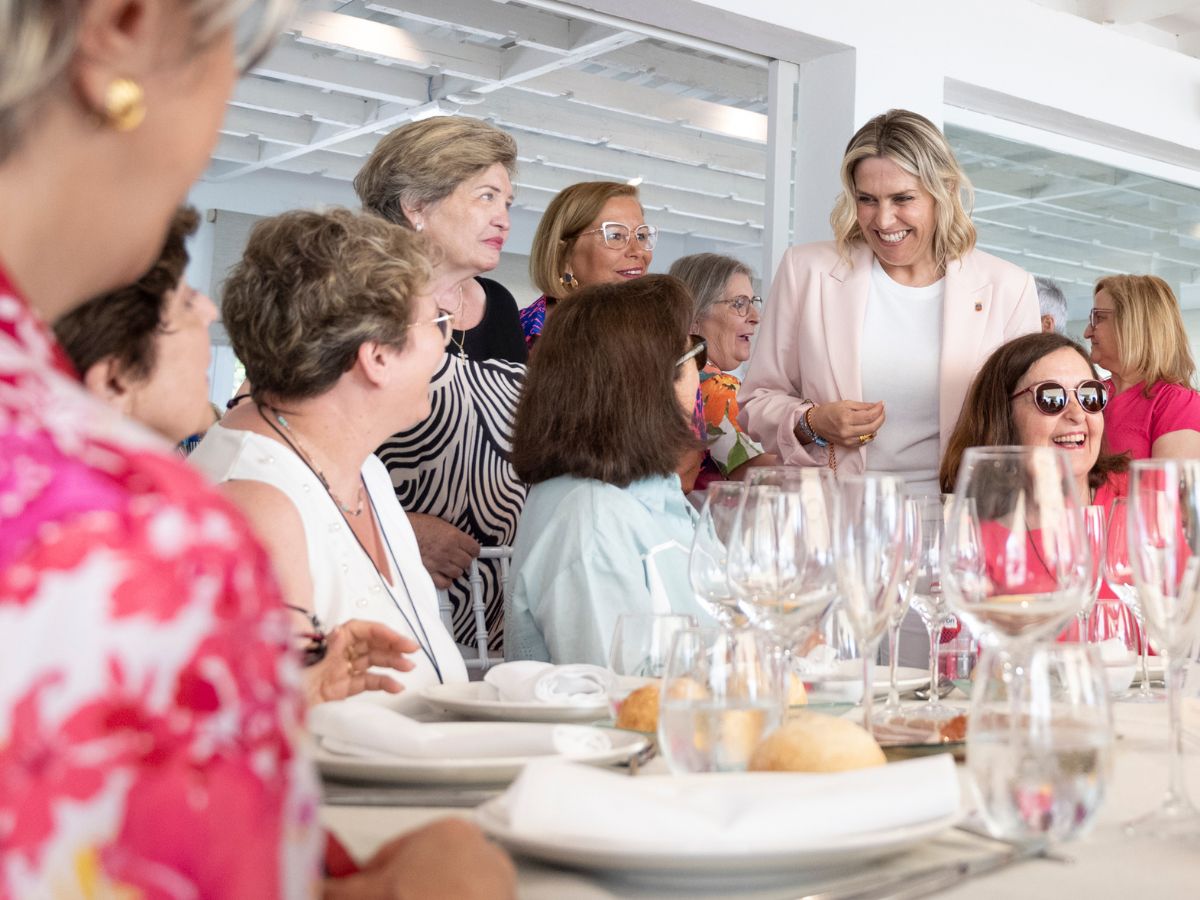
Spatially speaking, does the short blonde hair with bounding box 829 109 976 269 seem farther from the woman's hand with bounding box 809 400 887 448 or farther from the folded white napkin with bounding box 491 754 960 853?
the folded white napkin with bounding box 491 754 960 853

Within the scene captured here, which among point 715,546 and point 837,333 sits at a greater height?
point 837,333

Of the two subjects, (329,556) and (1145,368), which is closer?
(329,556)

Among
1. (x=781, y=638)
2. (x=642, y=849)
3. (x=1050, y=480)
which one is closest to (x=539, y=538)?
(x=781, y=638)

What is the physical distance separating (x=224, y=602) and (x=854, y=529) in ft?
2.68

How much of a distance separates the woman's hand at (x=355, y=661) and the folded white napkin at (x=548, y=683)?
103mm

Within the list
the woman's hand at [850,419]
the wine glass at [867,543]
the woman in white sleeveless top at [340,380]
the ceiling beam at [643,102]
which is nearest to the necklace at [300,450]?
the woman in white sleeveless top at [340,380]

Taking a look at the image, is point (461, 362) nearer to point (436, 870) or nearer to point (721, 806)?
point (721, 806)

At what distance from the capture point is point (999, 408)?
114 inches

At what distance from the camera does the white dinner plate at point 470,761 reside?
1.03 meters

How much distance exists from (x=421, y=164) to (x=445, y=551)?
0.84 meters

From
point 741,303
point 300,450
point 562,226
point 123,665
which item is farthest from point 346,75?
point 123,665

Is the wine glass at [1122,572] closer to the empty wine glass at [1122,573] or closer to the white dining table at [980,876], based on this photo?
the empty wine glass at [1122,573]

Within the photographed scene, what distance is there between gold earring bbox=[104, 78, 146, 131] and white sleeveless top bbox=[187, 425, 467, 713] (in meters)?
1.25

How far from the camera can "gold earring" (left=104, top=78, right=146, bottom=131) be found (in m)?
0.54
